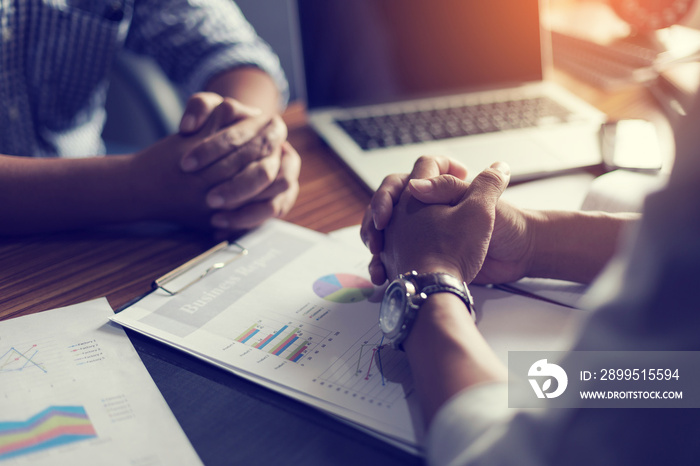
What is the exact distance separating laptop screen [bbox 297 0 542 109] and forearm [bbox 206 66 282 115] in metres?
0.08

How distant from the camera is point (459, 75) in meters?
1.12

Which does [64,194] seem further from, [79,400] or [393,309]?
[393,309]

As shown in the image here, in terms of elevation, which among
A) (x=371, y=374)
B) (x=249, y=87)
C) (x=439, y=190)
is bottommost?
(x=371, y=374)

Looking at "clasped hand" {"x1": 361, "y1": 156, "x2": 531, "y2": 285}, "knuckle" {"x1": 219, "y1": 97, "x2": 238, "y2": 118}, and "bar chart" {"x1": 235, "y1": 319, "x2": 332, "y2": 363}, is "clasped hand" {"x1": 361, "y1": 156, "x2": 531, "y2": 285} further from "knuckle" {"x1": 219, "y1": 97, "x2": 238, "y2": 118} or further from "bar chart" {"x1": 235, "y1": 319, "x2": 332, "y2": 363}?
"knuckle" {"x1": 219, "y1": 97, "x2": 238, "y2": 118}

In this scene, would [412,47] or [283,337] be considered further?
[412,47]

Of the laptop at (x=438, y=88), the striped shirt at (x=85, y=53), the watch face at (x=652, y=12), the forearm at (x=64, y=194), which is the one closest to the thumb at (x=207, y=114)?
the forearm at (x=64, y=194)

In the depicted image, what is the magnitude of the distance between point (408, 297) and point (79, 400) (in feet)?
0.98

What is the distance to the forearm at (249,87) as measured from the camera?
995mm

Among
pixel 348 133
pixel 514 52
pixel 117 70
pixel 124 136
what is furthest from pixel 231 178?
pixel 124 136

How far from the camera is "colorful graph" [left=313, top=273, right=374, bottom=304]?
0.61 metres

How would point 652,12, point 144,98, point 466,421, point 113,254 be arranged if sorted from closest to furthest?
1. point 466,421
2. point 113,254
3. point 652,12
4. point 144,98

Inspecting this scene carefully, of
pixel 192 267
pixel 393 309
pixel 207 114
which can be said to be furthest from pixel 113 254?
pixel 393 309

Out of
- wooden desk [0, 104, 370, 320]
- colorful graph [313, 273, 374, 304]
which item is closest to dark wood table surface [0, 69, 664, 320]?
wooden desk [0, 104, 370, 320]

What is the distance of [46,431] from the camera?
43 cm
